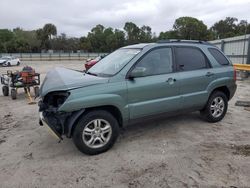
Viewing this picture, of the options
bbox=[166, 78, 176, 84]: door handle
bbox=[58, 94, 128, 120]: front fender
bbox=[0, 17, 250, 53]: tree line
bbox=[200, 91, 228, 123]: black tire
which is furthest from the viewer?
bbox=[0, 17, 250, 53]: tree line

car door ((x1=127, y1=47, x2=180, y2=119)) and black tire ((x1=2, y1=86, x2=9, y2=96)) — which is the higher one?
car door ((x1=127, y1=47, x2=180, y2=119))

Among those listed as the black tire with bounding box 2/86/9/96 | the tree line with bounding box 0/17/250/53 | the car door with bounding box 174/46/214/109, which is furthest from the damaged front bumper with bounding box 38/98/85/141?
the tree line with bounding box 0/17/250/53

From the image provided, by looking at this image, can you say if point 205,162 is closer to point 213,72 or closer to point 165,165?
point 165,165

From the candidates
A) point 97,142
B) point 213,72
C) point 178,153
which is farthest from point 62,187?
point 213,72

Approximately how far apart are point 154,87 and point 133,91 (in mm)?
438

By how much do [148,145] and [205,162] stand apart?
1.00 metres

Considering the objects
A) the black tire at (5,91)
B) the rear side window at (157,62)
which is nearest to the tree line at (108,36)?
the black tire at (5,91)

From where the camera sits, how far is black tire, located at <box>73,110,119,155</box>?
362 centimetres

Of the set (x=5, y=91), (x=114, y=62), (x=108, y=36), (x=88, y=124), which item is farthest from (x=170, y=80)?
(x=108, y=36)

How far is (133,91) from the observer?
13.1 ft

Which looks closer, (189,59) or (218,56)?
(189,59)

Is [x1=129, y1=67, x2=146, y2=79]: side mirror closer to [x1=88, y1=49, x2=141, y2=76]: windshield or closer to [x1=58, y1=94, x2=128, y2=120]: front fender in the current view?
[x1=88, y1=49, x2=141, y2=76]: windshield

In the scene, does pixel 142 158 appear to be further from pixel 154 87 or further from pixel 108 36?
pixel 108 36

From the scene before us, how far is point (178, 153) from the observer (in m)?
3.88
